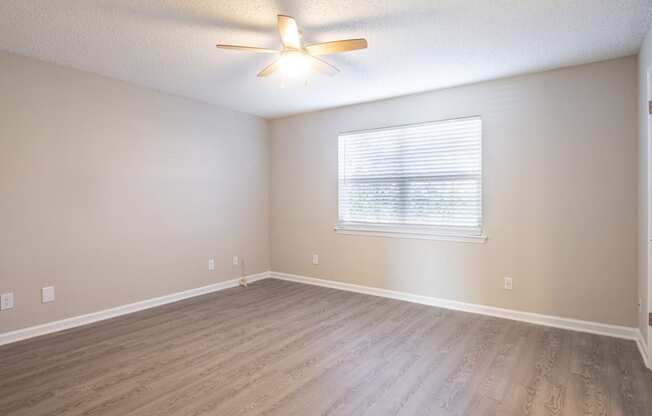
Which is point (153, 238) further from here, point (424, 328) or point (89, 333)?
point (424, 328)

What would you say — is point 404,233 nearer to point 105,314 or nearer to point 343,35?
point 343,35

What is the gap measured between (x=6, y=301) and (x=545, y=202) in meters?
4.75

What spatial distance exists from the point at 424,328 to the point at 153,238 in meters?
3.00

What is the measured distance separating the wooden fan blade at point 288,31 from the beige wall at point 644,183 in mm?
2415

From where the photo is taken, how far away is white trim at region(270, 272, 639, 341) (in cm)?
306

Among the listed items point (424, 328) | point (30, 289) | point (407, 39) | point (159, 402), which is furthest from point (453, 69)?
point (30, 289)

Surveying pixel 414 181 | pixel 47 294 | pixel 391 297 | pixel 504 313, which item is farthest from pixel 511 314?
pixel 47 294

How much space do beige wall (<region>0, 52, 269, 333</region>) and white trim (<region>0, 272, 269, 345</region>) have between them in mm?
58

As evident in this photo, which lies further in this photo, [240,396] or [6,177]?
[6,177]

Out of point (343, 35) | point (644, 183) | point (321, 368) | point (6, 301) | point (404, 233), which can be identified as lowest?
point (321, 368)

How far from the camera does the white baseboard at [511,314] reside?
3.03 m

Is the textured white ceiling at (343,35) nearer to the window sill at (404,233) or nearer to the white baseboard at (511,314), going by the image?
the window sill at (404,233)

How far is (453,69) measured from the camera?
3.33 meters

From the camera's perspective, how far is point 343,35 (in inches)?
107
